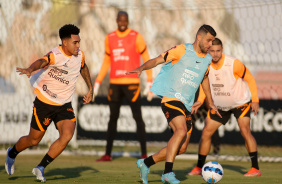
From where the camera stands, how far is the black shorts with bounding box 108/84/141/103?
1053 centimetres

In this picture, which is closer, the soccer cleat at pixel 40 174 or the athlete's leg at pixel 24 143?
the soccer cleat at pixel 40 174

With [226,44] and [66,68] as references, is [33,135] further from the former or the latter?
[226,44]

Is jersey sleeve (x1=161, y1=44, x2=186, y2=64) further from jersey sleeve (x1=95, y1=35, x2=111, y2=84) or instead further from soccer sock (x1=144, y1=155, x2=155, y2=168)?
jersey sleeve (x1=95, y1=35, x2=111, y2=84)

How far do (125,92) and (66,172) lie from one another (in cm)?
242

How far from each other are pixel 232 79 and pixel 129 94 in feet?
8.47

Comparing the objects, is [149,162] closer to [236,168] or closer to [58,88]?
[58,88]

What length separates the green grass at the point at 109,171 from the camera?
7680mm

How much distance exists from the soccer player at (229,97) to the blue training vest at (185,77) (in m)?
1.18

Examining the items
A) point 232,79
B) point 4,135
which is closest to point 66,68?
point 232,79

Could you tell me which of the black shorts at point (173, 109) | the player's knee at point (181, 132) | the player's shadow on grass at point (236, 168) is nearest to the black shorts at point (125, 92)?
the player's shadow on grass at point (236, 168)

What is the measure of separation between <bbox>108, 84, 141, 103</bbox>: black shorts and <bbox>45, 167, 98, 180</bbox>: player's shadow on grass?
5.83 feet

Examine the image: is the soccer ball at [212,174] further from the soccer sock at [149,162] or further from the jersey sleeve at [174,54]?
the jersey sleeve at [174,54]

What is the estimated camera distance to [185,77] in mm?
7262

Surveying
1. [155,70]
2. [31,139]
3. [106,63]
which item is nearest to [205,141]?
[31,139]
